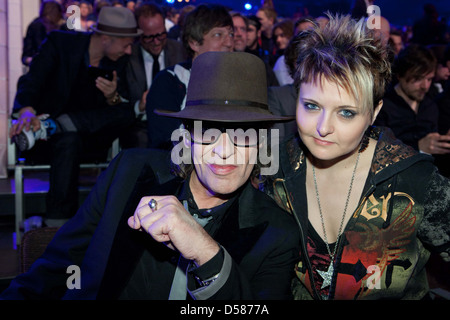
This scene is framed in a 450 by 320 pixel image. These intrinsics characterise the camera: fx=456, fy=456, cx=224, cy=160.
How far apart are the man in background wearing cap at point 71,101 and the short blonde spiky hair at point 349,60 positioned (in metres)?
2.74

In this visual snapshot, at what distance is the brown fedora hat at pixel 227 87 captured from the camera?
186 cm

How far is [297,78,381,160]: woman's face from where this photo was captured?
6.07ft

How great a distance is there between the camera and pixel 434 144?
12.1 feet

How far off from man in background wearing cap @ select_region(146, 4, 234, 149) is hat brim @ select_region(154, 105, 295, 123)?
68.6 inches

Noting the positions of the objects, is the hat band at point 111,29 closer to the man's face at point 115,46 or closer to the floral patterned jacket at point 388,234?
the man's face at point 115,46

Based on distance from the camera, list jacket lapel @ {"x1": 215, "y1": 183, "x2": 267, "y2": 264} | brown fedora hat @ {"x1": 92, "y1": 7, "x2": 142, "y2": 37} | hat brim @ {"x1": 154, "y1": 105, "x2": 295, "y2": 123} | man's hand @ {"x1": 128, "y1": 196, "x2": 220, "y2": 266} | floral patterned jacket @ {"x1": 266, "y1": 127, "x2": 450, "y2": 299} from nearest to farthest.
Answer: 1. man's hand @ {"x1": 128, "y1": 196, "x2": 220, "y2": 266}
2. hat brim @ {"x1": 154, "y1": 105, "x2": 295, "y2": 123}
3. jacket lapel @ {"x1": 215, "y1": 183, "x2": 267, "y2": 264}
4. floral patterned jacket @ {"x1": 266, "y1": 127, "x2": 450, "y2": 299}
5. brown fedora hat @ {"x1": 92, "y1": 7, "x2": 142, "y2": 37}

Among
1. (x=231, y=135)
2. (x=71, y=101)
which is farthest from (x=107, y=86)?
(x=231, y=135)

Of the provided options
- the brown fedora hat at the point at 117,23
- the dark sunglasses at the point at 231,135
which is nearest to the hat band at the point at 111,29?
the brown fedora hat at the point at 117,23

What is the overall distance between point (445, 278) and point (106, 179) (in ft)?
9.94

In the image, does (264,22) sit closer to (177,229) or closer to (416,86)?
(416,86)

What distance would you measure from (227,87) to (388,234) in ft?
3.15

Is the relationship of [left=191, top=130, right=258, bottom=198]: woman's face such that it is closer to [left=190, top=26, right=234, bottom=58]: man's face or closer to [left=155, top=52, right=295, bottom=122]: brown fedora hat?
[left=155, top=52, right=295, bottom=122]: brown fedora hat

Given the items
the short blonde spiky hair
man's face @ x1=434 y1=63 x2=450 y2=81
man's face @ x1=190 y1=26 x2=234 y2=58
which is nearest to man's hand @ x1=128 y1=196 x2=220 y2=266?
the short blonde spiky hair
